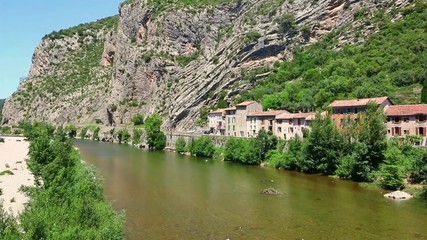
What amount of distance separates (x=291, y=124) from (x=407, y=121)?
23492mm

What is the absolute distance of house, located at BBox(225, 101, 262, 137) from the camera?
90188 millimetres

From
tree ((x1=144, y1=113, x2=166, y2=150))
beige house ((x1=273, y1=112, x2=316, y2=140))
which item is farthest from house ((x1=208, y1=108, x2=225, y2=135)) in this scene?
beige house ((x1=273, y1=112, x2=316, y2=140))

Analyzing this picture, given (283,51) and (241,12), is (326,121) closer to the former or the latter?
(283,51)

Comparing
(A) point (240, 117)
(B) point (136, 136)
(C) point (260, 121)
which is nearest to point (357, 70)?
(C) point (260, 121)

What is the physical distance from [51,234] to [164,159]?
63.8 meters

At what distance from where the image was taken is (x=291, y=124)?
7706cm

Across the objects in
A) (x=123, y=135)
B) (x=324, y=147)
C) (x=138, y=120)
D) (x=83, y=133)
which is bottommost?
(x=324, y=147)

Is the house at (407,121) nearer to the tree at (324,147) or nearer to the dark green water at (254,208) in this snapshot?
the tree at (324,147)

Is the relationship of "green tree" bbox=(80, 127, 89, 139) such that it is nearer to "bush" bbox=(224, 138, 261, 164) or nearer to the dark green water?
"bush" bbox=(224, 138, 261, 164)

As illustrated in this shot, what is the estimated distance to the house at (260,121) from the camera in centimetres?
8225

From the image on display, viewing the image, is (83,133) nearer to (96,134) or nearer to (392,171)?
(96,134)

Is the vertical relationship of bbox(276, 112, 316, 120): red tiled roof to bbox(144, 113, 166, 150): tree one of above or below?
above

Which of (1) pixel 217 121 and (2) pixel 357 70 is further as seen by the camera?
(1) pixel 217 121

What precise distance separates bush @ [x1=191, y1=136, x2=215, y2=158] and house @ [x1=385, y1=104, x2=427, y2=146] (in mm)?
36357
